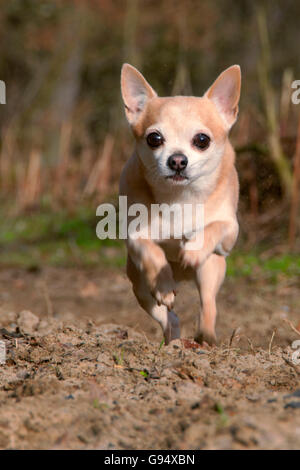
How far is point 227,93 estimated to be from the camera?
4180mm

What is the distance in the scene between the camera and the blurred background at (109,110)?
28.4ft

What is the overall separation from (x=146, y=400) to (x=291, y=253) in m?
5.54

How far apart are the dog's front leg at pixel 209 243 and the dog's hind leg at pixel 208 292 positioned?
A: 0.52 feet

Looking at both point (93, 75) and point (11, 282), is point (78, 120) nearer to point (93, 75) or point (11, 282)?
point (93, 75)

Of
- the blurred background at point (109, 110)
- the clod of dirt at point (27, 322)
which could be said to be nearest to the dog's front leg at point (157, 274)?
the clod of dirt at point (27, 322)

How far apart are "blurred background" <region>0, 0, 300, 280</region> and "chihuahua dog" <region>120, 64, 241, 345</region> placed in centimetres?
199

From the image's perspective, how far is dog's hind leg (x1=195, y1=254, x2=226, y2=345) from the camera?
411 cm

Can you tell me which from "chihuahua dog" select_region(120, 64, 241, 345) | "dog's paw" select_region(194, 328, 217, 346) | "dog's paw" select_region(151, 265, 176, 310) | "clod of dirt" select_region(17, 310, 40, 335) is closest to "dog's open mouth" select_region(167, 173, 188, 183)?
"chihuahua dog" select_region(120, 64, 241, 345)

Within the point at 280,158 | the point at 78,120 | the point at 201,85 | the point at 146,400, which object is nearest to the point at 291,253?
the point at 280,158

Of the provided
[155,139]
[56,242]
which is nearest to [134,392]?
[155,139]

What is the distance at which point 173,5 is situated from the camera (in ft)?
68.4

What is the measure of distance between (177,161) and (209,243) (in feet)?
1.65

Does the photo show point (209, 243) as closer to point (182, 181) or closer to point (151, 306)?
point (182, 181)

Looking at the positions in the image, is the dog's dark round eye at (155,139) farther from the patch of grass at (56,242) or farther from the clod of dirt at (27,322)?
the patch of grass at (56,242)
